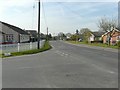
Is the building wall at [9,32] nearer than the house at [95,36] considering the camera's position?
Yes

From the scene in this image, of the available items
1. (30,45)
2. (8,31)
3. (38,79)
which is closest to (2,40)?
(8,31)

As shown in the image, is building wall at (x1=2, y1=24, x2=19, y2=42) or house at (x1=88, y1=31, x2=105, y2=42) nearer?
building wall at (x1=2, y1=24, x2=19, y2=42)

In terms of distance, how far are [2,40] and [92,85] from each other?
146 ft

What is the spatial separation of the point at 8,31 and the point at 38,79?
4693 cm

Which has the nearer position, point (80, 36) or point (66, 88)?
point (66, 88)

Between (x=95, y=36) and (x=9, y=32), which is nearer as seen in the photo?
(x=9, y=32)

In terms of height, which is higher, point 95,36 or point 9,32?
point 9,32

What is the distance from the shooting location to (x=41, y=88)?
25.5ft

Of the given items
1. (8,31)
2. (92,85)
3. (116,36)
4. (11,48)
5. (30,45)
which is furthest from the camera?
(116,36)

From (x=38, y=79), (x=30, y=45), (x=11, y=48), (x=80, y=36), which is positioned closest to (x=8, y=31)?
(x=30, y=45)

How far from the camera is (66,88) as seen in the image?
25.3 feet

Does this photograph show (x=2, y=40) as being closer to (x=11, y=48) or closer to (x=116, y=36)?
(x=11, y=48)

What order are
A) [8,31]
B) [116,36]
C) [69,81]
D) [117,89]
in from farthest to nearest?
[116,36] < [8,31] < [69,81] < [117,89]

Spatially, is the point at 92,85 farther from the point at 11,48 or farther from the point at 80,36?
the point at 80,36
